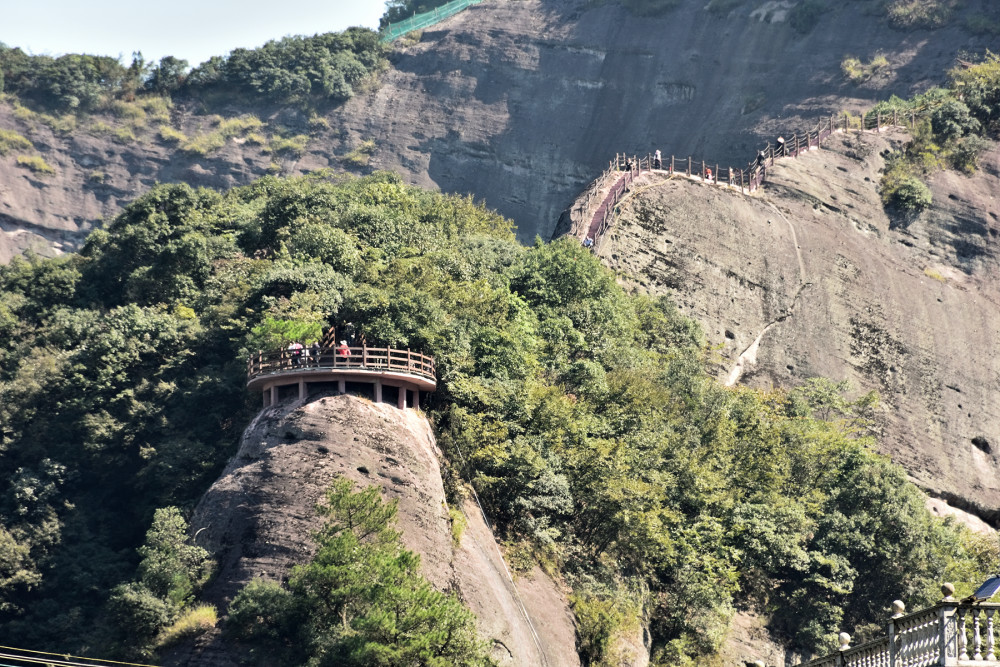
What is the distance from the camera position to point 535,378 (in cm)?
4625

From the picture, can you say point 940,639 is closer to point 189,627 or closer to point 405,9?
point 189,627

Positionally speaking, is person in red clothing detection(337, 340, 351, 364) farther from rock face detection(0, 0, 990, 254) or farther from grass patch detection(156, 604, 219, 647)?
rock face detection(0, 0, 990, 254)

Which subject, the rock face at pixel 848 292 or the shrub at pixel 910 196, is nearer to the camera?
the rock face at pixel 848 292

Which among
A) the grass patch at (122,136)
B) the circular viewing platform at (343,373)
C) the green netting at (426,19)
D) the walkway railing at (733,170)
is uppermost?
the green netting at (426,19)

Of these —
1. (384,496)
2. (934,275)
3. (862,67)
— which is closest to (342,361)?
(384,496)

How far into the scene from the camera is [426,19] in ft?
351

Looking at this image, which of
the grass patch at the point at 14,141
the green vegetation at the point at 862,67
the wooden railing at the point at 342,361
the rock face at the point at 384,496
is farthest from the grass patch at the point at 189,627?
the green vegetation at the point at 862,67

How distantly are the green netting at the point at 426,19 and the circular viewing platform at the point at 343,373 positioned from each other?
66486 millimetres

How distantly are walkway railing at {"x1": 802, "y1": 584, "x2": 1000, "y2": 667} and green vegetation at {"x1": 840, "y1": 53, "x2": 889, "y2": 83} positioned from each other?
7251cm

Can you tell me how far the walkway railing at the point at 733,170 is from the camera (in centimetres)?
6241

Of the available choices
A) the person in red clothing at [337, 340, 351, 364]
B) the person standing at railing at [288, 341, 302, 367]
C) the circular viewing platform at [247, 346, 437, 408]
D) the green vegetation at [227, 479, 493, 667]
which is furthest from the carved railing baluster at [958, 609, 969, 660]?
the person standing at railing at [288, 341, 302, 367]

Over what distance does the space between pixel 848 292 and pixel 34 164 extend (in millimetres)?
47074

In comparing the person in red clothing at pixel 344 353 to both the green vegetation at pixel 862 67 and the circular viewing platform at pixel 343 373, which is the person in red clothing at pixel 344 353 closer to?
the circular viewing platform at pixel 343 373

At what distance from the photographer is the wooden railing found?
4028 cm
